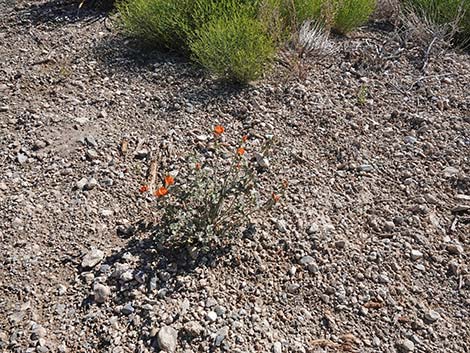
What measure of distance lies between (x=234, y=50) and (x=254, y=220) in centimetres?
144

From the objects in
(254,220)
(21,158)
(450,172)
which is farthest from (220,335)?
(450,172)

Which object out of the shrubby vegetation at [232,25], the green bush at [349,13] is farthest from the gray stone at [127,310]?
the green bush at [349,13]

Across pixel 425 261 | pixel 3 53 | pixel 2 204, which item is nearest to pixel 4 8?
pixel 3 53

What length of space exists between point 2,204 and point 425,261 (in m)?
2.33

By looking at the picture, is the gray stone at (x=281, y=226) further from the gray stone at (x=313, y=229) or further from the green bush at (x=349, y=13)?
the green bush at (x=349, y=13)

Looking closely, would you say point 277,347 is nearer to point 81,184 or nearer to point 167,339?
point 167,339

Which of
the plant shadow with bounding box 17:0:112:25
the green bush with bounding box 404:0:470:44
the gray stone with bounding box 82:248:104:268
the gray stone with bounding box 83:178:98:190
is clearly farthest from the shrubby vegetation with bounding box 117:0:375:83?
the gray stone with bounding box 82:248:104:268

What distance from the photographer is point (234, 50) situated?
3865 mm

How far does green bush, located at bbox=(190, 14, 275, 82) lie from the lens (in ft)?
12.6

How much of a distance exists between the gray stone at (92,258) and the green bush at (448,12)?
3476 mm

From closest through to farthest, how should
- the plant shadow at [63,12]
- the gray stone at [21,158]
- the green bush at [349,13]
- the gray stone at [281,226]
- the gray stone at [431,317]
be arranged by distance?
1. the gray stone at [431,317]
2. the gray stone at [281,226]
3. the gray stone at [21,158]
4. the green bush at [349,13]
5. the plant shadow at [63,12]

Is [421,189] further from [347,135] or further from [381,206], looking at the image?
[347,135]

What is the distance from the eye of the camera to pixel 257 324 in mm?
2527

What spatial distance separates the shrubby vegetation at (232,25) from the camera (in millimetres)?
3904
